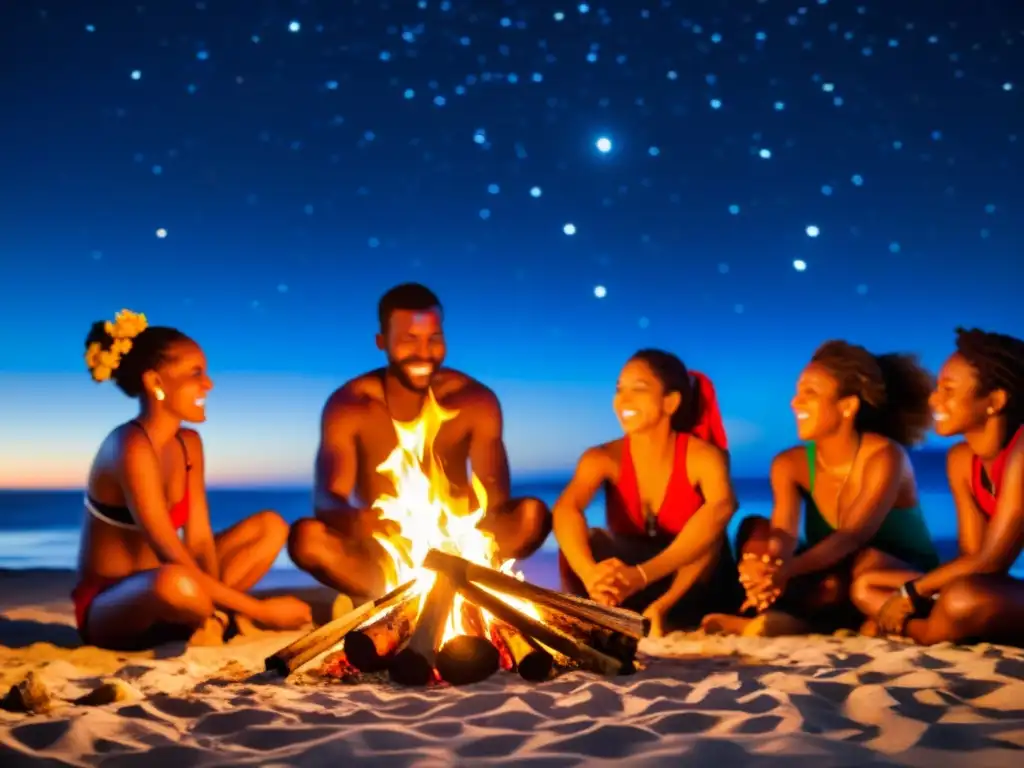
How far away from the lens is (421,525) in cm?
465

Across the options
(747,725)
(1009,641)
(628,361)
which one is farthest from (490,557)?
(1009,641)

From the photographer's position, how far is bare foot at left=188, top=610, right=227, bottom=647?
516 centimetres

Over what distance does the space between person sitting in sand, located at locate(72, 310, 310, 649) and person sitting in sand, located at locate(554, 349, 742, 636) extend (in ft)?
6.13

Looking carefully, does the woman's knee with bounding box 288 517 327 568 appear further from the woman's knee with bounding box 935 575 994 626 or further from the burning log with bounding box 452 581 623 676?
the woman's knee with bounding box 935 575 994 626

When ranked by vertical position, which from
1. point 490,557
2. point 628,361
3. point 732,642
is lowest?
point 732,642

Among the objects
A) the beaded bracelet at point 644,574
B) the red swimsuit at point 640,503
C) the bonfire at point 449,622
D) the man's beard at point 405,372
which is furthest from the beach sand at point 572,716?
the man's beard at point 405,372

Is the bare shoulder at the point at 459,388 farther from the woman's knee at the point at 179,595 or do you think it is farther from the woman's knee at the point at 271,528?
the woman's knee at the point at 179,595

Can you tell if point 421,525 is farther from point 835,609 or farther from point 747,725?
point 835,609

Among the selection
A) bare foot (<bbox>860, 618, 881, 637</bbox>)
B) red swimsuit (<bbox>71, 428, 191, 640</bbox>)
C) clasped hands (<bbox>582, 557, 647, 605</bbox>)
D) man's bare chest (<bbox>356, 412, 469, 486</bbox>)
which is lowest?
bare foot (<bbox>860, 618, 881, 637</bbox>)

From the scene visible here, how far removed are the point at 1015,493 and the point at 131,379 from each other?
15.0 feet

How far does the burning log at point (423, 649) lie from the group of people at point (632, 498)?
2.61 feet

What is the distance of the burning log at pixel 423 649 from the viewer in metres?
4.03

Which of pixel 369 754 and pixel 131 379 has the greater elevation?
pixel 131 379

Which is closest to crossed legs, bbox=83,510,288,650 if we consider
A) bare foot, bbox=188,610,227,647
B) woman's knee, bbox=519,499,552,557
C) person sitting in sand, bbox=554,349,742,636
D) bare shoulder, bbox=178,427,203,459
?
bare foot, bbox=188,610,227,647
